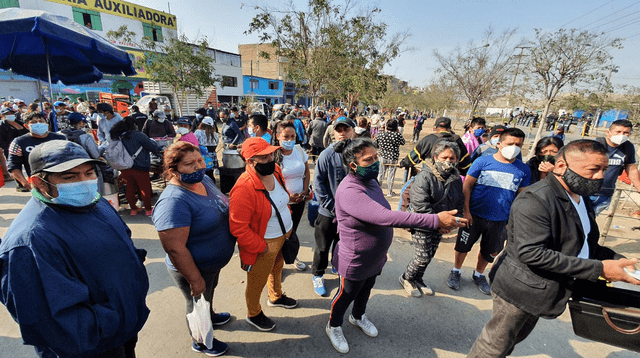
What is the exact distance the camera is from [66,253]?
1.27 metres

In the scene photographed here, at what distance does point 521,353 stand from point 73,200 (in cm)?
367

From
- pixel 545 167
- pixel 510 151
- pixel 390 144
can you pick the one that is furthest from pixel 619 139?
pixel 390 144

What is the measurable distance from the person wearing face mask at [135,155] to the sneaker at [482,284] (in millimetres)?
5224

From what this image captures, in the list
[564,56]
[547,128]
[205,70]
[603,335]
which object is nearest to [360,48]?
[564,56]

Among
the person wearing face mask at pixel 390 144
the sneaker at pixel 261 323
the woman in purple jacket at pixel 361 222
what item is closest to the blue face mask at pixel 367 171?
the woman in purple jacket at pixel 361 222

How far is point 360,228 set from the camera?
2135mm

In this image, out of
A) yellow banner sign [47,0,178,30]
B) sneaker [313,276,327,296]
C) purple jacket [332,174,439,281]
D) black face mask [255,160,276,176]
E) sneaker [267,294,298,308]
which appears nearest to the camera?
purple jacket [332,174,439,281]

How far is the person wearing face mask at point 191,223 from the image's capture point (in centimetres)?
186

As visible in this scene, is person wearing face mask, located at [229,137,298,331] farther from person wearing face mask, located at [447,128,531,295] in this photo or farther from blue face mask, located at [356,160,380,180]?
person wearing face mask, located at [447,128,531,295]

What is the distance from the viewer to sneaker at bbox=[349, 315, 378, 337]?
2.69m

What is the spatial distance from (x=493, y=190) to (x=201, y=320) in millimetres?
3200

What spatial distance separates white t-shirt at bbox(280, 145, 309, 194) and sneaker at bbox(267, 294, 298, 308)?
1.21 m

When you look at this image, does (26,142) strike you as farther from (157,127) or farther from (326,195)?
(326,195)

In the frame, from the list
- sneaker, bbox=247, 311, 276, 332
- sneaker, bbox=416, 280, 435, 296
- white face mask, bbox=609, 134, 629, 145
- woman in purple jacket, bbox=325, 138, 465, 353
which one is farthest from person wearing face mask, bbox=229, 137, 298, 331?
white face mask, bbox=609, 134, 629, 145
